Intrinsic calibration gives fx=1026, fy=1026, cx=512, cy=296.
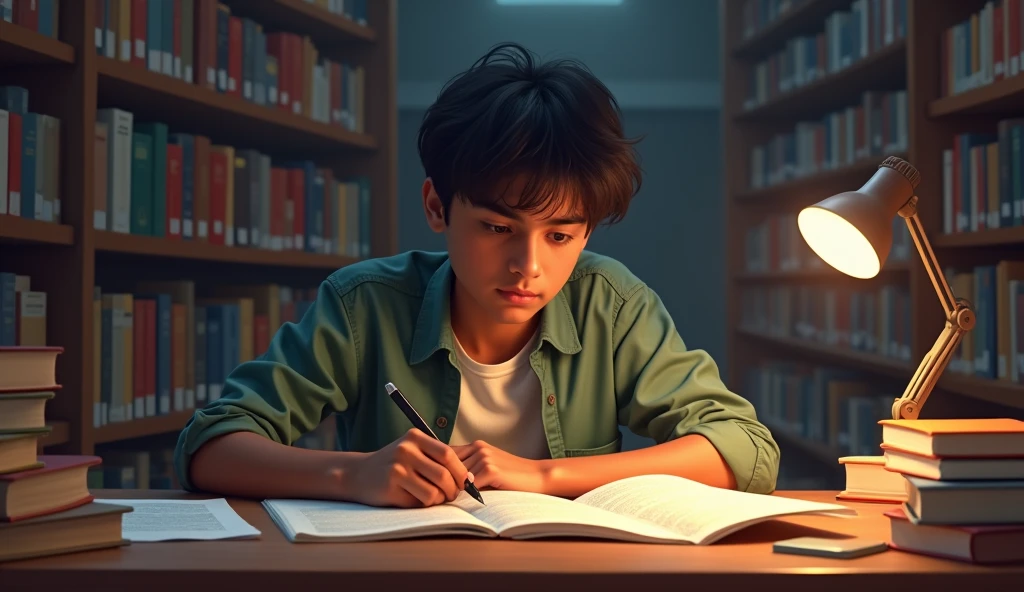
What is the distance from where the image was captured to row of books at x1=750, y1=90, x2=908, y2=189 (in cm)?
344

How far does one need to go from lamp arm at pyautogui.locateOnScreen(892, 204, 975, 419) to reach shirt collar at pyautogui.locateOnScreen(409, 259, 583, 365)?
0.50m

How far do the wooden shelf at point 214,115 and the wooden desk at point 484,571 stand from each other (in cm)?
174

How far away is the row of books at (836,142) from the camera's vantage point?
3.44 meters

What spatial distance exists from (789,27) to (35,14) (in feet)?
10.1

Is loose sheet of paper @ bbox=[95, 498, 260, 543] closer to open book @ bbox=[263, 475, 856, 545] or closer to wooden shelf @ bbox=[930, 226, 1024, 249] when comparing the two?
open book @ bbox=[263, 475, 856, 545]

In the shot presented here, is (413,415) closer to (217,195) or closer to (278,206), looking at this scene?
(217,195)

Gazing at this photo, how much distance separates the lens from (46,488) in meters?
0.87

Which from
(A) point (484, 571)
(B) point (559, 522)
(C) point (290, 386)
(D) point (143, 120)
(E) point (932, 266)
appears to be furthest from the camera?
(D) point (143, 120)

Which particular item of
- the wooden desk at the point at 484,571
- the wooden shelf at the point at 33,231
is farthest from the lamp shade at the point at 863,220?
the wooden shelf at the point at 33,231

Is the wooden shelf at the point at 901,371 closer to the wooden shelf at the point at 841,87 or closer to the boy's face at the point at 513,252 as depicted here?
the wooden shelf at the point at 841,87

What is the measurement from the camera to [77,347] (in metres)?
2.21

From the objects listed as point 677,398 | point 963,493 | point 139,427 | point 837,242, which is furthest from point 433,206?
point 139,427

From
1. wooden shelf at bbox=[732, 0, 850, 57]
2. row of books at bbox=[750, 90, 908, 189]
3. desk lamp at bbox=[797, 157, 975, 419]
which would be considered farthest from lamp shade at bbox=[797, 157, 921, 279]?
wooden shelf at bbox=[732, 0, 850, 57]

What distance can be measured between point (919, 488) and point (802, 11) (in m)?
3.55
